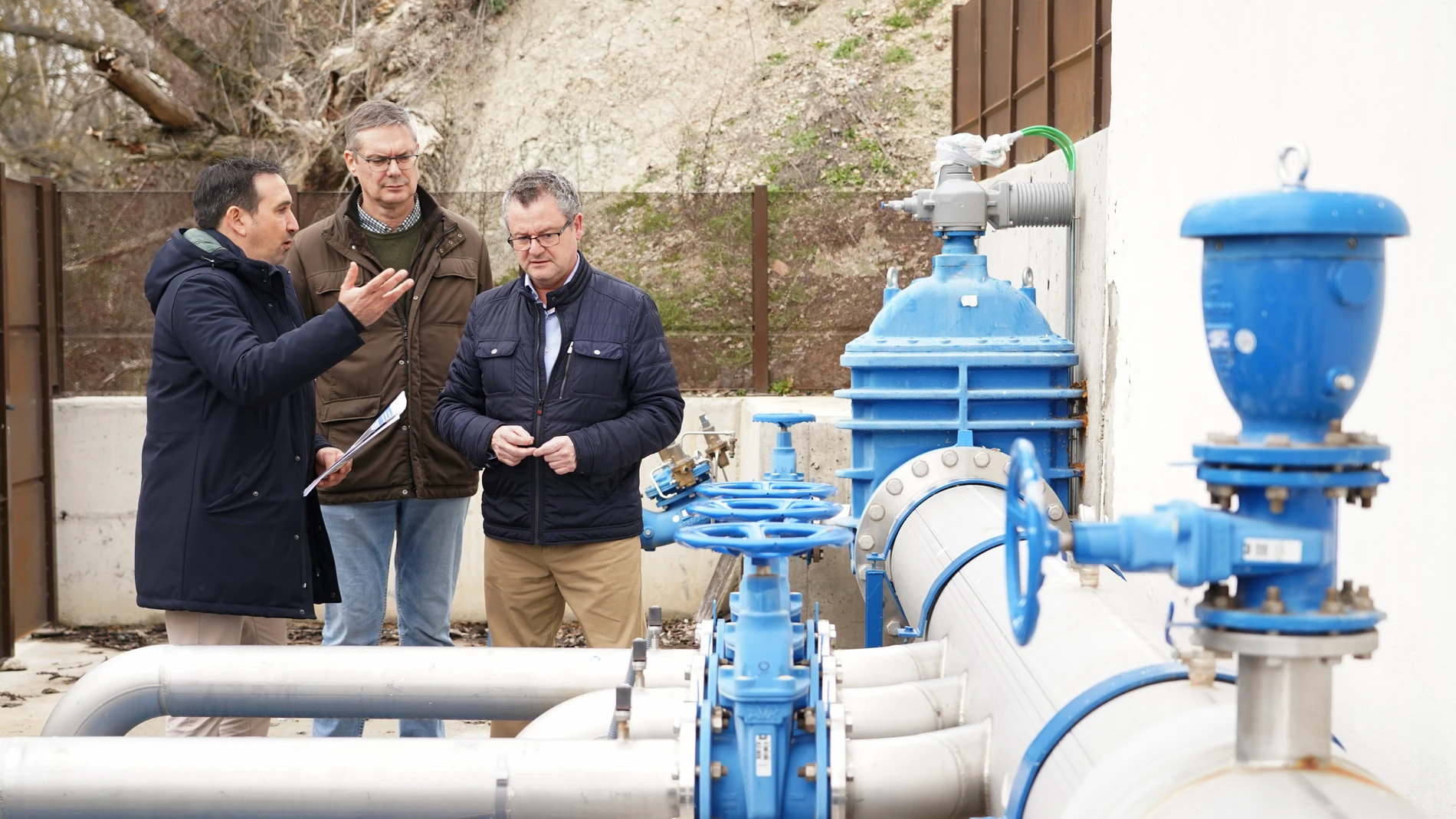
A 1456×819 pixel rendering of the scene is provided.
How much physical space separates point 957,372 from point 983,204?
51 centimetres

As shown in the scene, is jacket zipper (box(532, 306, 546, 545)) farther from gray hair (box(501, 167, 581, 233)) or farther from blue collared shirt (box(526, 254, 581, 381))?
gray hair (box(501, 167, 581, 233))

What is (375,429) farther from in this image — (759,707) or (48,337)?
(48,337)

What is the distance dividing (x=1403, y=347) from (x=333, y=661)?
1.85m

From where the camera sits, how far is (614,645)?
3363mm

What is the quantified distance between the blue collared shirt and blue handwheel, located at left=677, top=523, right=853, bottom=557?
1450 millimetres

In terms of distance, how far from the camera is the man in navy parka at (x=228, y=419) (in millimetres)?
2760

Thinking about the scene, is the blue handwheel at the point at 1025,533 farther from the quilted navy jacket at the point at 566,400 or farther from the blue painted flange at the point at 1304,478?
the quilted navy jacket at the point at 566,400

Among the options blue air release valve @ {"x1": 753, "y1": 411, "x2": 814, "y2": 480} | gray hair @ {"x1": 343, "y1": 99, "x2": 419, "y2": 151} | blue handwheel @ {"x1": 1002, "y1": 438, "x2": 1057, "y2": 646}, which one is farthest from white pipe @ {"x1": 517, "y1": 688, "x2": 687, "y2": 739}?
gray hair @ {"x1": 343, "y1": 99, "x2": 419, "y2": 151}

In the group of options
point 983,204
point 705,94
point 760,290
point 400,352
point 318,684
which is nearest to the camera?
point 318,684

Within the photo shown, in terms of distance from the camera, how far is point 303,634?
19.5 ft

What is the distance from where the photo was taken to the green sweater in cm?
360

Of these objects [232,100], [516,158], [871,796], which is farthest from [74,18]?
[871,796]

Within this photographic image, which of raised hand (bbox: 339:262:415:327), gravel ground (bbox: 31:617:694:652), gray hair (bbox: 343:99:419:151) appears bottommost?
gravel ground (bbox: 31:617:694:652)

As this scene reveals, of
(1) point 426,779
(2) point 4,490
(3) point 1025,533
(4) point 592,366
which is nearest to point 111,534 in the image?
(2) point 4,490
